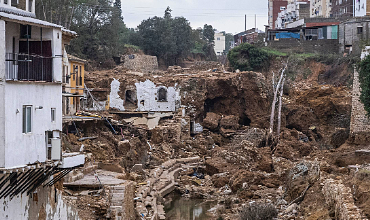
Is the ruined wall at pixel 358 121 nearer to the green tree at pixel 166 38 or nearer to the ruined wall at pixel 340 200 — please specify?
the ruined wall at pixel 340 200

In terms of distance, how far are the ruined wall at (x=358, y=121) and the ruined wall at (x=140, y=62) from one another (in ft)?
70.6

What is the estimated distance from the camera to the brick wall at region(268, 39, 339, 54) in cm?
5241

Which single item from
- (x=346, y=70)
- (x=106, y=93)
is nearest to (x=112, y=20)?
(x=106, y=93)

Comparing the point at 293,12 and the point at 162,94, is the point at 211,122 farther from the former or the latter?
the point at 293,12

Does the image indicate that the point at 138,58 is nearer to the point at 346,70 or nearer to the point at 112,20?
the point at 112,20

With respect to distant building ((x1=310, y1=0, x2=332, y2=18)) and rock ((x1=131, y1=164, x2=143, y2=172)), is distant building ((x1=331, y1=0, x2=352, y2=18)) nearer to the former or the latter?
distant building ((x1=310, y1=0, x2=332, y2=18))

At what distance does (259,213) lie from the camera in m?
21.6

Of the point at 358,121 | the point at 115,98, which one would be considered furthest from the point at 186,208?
the point at 115,98

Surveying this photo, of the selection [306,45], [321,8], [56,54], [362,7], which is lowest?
[56,54]

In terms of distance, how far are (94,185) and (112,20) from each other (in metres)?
32.1

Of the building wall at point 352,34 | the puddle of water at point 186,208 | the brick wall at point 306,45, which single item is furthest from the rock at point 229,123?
the brick wall at point 306,45

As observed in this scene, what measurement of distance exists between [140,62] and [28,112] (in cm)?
3868

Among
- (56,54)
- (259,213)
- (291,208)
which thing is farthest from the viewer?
(291,208)

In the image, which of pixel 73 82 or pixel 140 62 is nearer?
pixel 73 82
